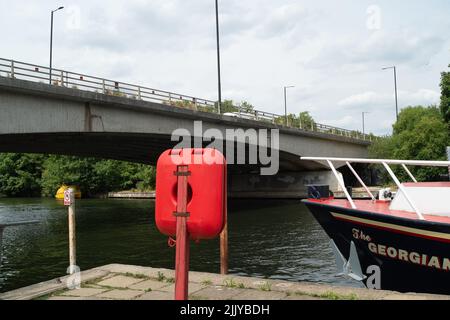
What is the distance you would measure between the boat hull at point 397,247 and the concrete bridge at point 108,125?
1617cm

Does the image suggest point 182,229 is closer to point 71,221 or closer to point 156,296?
point 156,296

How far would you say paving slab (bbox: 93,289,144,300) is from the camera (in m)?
7.04

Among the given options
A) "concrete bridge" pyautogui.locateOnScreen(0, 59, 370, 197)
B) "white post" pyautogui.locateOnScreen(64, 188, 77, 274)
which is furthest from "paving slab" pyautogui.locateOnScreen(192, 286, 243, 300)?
"concrete bridge" pyautogui.locateOnScreen(0, 59, 370, 197)

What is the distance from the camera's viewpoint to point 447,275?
9.04m

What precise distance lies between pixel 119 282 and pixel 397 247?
5.48 metres

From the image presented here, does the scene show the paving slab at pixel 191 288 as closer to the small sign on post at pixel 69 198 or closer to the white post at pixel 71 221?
the white post at pixel 71 221

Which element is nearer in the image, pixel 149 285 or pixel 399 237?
pixel 149 285

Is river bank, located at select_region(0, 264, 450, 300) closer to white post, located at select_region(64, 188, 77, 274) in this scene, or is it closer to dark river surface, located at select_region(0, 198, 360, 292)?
white post, located at select_region(64, 188, 77, 274)

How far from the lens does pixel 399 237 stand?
9.56m

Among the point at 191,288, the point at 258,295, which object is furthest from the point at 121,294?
the point at 258,295

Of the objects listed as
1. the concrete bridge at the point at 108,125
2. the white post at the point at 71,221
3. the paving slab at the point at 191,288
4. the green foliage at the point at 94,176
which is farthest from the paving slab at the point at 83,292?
the green foliage at the point at 94,176

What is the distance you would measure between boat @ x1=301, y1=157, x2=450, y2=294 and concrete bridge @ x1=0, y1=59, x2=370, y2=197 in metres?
15.8

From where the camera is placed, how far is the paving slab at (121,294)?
7044 millimetres
